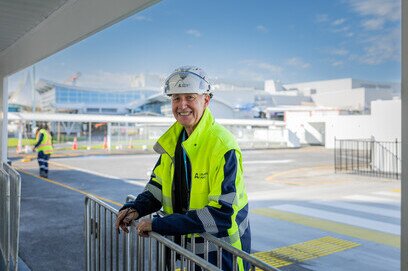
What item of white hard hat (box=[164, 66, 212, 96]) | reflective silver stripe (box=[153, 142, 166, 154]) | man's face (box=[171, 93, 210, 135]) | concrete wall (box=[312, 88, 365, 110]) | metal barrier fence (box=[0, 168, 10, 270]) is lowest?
metal barrier fence (box=[0, 168, 10, 270])

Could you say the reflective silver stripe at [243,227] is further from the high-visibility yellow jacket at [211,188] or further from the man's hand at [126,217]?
the man's hand at [126,217]

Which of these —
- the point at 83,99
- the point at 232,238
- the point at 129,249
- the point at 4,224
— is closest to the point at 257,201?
the point at 4,224

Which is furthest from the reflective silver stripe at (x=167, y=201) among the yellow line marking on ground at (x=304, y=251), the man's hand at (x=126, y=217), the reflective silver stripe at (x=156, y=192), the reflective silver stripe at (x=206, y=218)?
the yellow line marking on ground at (x=304, y=251)

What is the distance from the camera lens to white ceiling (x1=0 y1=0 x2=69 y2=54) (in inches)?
184

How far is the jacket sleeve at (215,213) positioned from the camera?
1.91m

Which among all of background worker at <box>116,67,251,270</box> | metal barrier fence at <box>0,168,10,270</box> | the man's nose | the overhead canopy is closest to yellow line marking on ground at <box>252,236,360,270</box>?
background worker at <box>116,67,251,270</box>

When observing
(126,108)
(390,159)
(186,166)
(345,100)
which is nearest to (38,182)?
(186,166)

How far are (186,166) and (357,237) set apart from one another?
4.91 meters

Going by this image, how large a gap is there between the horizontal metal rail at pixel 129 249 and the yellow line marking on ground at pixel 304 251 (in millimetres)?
2418

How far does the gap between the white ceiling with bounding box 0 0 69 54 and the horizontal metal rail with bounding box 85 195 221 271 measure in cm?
283

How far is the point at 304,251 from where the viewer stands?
5.32 m

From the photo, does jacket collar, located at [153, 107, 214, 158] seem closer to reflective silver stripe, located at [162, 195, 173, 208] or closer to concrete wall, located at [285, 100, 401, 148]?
reflective silver stripe, located at [162, 195, 173, 208]

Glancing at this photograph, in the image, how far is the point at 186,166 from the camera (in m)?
2.15

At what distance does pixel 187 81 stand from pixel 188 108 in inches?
5.9
